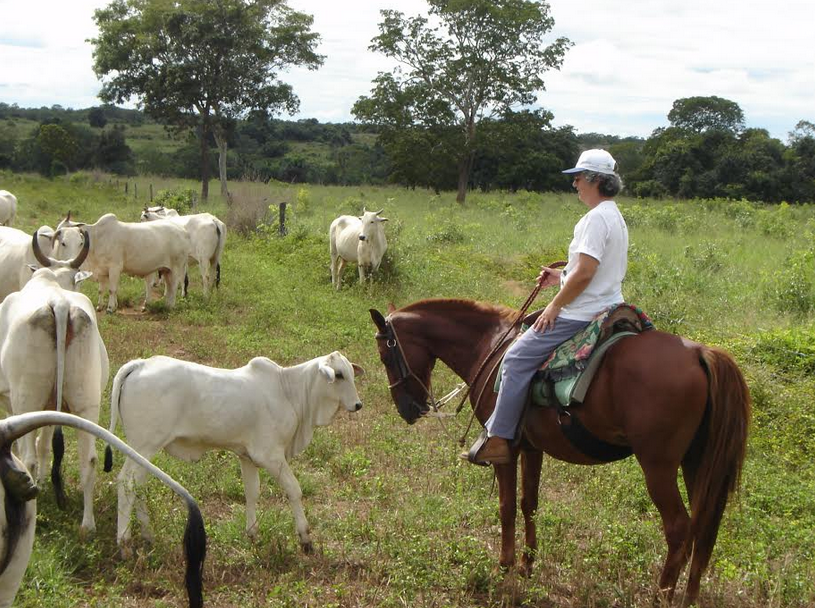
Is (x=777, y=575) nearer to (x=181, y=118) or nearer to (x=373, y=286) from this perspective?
(x=373, y=286)

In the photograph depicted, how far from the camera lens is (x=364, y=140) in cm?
8312

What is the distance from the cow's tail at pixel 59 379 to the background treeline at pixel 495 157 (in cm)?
2472

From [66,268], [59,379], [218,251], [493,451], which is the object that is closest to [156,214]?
[218,251]

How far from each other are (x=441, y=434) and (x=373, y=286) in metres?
7.48

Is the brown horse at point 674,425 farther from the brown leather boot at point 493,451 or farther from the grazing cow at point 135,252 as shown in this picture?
the grazing cow at point 135,252

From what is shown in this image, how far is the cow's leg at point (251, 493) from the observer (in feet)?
18.2

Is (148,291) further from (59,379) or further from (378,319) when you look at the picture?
(378,319)

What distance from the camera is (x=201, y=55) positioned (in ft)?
110

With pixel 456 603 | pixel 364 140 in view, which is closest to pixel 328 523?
pixel 456 603

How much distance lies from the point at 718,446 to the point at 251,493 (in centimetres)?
306

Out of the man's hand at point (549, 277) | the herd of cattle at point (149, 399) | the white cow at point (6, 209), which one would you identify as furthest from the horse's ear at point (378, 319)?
the white cow at point (6, 209)

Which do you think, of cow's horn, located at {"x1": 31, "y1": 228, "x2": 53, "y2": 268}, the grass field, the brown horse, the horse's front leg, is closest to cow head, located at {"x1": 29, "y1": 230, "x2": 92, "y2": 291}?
cow's horn, located at {"x1": 31, "y1": 228, "x2": 53, "y2": 268}

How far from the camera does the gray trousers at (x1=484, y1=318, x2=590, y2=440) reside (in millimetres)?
5090

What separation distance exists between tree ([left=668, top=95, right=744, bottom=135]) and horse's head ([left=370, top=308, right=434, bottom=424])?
59233 millimetres
